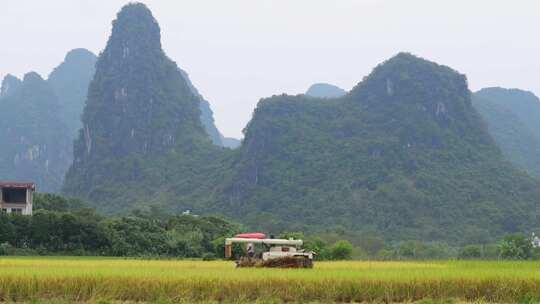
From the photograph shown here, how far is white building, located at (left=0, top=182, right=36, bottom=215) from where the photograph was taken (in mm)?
46125

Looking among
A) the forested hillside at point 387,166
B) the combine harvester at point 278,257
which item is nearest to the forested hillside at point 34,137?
the forested hillside at point 387,166

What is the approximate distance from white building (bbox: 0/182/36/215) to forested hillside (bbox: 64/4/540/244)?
31643 mm

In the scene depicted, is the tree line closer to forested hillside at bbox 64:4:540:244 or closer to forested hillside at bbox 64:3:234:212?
forested hillside at bbox 64:4:540:244

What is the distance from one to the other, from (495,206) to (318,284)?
6969cm

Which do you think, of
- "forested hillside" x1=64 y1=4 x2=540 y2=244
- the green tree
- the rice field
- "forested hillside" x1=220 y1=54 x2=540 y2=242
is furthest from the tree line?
"forested hillside" x1=220 y1=54 x2=540 y2=242

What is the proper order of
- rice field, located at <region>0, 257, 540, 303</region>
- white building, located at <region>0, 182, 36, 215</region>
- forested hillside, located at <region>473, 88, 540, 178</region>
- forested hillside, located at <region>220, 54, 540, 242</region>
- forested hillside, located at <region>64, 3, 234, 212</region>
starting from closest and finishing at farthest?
1. rice field, located at <region>0, 257, 540, 303</region>
2. white building, located at <region>0, 182, 36, 215</region>
3. forested hillside, located at <region>220, 54, 540, 242</region>
4. forested hillside, located at <region>64, 3, 234, 212</region>
5. forested hillside, located at <region>473, 88, 540, 178</region>

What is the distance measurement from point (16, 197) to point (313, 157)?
55.6 metres

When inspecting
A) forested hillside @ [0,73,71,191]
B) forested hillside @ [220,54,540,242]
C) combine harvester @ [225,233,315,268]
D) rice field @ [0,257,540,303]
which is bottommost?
rice field @ [0,257,540,303]

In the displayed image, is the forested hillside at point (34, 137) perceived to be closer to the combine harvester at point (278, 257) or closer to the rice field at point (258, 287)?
the combine harvester at point (278, 257)

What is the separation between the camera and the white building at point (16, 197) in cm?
4612

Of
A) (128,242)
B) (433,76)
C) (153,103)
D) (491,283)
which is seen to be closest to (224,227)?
(128,242)

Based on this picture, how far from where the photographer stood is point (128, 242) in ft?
131

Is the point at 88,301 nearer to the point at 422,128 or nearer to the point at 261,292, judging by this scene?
the point at 261,292

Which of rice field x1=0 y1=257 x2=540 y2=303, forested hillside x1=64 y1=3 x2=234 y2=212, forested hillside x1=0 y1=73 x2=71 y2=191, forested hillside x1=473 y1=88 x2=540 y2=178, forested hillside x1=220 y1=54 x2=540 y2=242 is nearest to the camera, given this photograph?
rice field x1=0 y1=257 x2=540 y2=303
